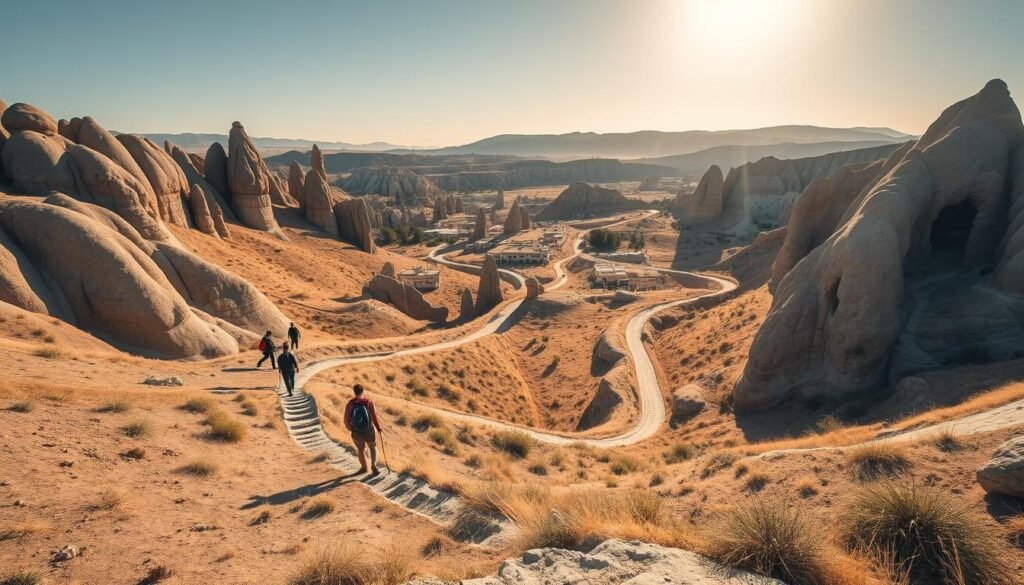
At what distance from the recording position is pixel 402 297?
46.1 meters

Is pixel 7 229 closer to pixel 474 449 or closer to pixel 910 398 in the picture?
pixel 474 449

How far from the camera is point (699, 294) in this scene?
50250 mm

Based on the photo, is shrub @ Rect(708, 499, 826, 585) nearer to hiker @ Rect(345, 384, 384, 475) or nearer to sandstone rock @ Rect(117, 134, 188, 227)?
hiker @ Rect(345, 384, 384, 475)

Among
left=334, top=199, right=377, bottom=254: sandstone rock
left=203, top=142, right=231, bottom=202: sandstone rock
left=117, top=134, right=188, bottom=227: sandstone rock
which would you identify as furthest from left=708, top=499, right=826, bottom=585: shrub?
left=203, top=142, right=231, bottom=202: sandstone rock

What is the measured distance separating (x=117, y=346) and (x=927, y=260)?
38828 millimetres

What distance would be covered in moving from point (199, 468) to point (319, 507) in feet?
10.5

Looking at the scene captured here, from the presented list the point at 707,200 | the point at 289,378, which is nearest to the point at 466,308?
the point at 289,378

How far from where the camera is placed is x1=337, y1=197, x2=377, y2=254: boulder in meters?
62.2

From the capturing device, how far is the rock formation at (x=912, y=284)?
20672mm

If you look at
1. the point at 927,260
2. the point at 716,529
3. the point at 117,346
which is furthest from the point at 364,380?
the point at 927,260

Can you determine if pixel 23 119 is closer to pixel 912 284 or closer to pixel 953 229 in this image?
pixel 912 284

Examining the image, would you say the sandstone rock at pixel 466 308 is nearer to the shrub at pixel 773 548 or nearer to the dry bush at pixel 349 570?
the dry bush at pixel 349 570

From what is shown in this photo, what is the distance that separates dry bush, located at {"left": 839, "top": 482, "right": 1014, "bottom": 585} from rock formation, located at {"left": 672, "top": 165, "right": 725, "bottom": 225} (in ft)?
330

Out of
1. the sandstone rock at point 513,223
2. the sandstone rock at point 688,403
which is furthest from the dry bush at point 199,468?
the sandstone rock at point 513,223
